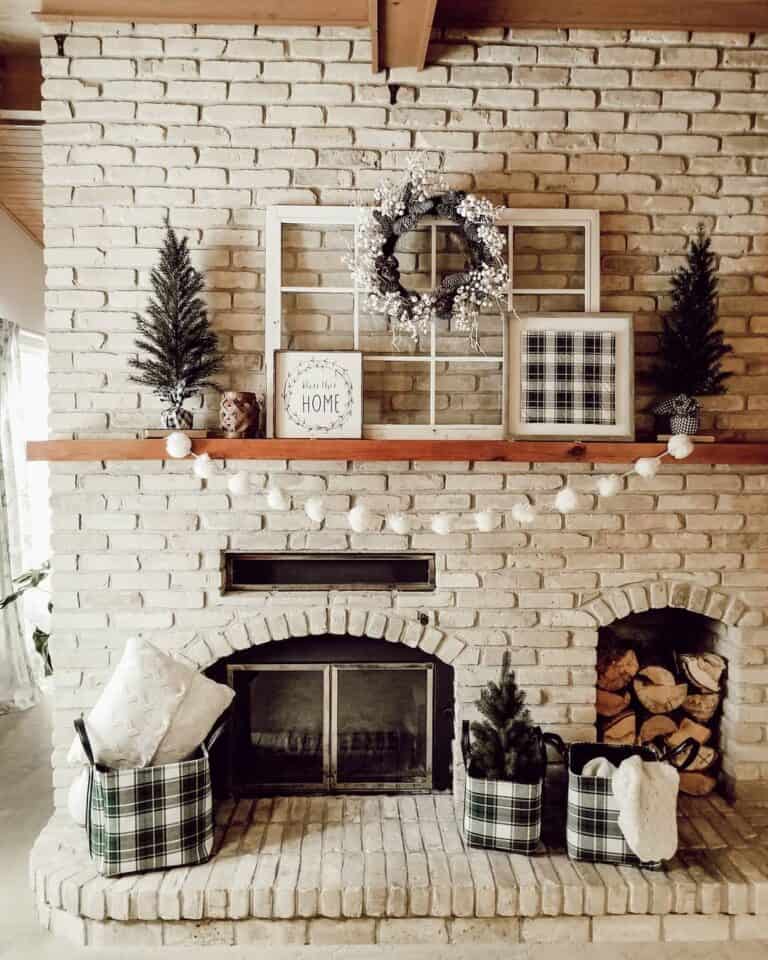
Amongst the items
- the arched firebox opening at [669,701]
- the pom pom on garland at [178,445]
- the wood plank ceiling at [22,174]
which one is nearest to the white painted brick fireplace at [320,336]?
the arched firebox opening at [669,701]

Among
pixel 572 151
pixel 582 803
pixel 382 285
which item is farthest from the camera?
pixel 572 151

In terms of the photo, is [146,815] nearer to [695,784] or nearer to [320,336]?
Answer: [320,336]

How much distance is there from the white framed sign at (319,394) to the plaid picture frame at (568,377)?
1.98 feet

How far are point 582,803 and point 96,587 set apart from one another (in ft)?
5.95

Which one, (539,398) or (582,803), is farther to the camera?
(539,398)

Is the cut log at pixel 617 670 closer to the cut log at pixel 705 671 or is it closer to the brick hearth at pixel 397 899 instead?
the cut log at pixel 705 671

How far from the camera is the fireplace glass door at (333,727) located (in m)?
2.74

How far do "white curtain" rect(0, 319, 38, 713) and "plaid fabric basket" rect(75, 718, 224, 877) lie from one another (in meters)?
2.15

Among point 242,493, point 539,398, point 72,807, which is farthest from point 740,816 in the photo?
point 72,807

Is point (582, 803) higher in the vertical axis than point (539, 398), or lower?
lower

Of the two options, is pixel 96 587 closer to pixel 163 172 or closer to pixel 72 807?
pixel 72 807

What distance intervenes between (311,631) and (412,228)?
4.79 feet

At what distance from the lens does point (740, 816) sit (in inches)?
103

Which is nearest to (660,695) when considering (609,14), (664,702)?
(664,702)
